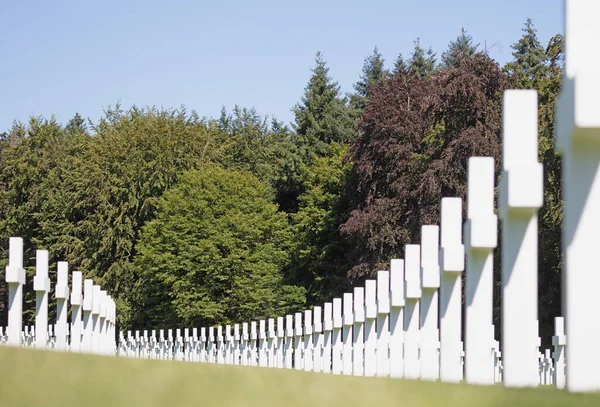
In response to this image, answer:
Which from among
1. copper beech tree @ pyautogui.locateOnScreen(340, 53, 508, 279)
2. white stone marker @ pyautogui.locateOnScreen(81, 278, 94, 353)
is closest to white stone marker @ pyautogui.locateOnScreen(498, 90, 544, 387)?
white stone marker @ pyautogui.locateOnScreen(81, 278, 94, 353)

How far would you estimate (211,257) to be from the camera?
5459cm

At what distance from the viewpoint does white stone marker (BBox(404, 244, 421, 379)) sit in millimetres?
8008

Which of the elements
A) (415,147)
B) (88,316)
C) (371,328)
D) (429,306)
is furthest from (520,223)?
(415,147)

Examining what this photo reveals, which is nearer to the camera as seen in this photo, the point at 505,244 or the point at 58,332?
the point at 505,244

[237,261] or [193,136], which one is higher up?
[193,136]

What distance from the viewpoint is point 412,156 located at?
140 ft

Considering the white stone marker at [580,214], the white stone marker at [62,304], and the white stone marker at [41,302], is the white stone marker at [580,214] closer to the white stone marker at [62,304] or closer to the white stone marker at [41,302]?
the white stone marker at [41,302]

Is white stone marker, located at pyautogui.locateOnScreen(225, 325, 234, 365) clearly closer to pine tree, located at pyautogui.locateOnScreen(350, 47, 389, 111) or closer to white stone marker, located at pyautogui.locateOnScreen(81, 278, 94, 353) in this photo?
white stone marker, located at pyautogui.locateOnScreen(81, 278, 94, 353)

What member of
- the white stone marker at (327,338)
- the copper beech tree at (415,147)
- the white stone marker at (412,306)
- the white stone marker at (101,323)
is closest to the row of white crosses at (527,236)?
the white stone marker at (412,306)

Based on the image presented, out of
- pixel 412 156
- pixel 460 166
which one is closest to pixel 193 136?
pixel 412 156

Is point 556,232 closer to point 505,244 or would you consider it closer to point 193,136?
point 193,136

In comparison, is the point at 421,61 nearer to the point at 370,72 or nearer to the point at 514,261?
the point at 370,72

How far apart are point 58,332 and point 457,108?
91.6ft

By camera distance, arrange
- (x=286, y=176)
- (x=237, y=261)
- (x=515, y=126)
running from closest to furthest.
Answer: (x=515, y=126)
(x=237, y=261)
(x=286, y=176)
